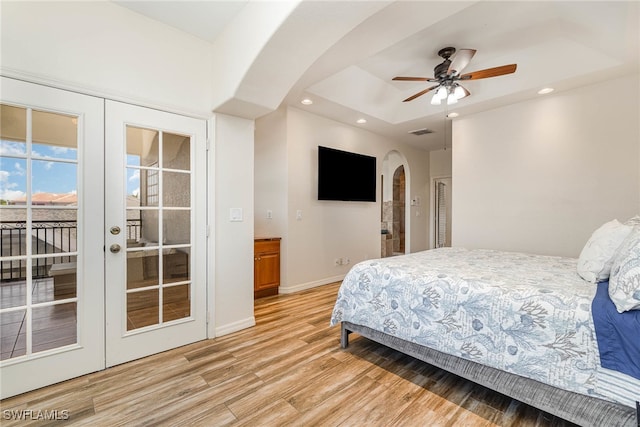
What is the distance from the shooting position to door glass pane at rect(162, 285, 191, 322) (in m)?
2.43

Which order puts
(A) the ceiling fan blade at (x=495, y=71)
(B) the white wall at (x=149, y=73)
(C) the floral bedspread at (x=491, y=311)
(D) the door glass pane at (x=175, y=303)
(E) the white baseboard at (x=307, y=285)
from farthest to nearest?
(E) the white baseboard at (x=307, y=285) < (A) the ceiling fan blade at (x=495, y=71) < (D) the door glass pane at (x=175, y=303) < (B) the white wall at (x=149, y=73) < (C) the floral bedspread at (x=491, y=311)

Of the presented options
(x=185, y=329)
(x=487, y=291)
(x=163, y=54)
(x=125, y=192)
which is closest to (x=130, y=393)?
(x=185, y=329)

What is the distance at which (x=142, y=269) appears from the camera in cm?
232

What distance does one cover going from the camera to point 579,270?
6.46 ft

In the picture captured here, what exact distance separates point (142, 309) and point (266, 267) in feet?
5.61

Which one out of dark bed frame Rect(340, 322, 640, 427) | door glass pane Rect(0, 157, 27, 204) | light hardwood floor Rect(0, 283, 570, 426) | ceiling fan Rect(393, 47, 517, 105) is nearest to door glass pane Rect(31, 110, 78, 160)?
door glass pane Rect(0, 157, 27, 204)

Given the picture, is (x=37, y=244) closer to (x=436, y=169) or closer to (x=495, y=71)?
(x=495, y=71)

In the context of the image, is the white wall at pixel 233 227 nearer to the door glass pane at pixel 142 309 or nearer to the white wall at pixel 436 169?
the door glass pane at pixel 142 309


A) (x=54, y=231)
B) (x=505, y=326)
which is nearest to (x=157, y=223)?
(x=54, y=231)

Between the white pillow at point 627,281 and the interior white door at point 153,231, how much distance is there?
278cm

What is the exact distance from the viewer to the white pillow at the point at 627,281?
132 cm

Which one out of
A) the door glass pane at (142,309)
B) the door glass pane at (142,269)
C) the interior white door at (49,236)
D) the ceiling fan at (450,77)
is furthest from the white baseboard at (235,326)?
the ceiling fan at (450,77)

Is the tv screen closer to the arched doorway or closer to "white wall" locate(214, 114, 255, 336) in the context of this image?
"white wall" locate(214, 114, 255, 336)

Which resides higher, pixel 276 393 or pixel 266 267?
pixel 266 267
